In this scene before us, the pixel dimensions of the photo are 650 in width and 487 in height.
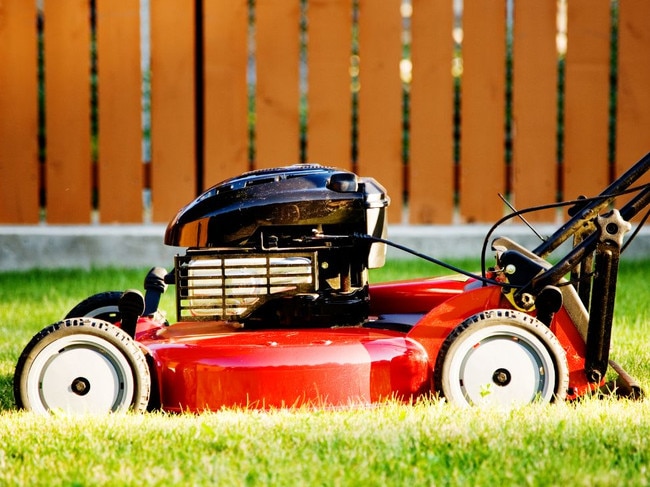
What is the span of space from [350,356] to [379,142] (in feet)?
12.0

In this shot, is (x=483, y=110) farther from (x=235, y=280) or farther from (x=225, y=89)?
(x=235, y=280)

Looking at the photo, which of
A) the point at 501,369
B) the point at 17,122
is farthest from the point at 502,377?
the point at 17,122

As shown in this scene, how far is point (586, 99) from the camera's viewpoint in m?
6.68

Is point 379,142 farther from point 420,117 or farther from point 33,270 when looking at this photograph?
point 33,270

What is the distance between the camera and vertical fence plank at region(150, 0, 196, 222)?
6.53 meters

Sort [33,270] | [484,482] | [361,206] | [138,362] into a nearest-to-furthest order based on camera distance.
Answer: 1. [484,482]
2. [138,362]
3. [361,206]
4. [33,270]

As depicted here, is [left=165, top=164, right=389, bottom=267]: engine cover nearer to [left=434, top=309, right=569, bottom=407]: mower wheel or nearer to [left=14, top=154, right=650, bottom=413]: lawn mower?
[left=14, top=154, right=650, bottom=413]: lawn mower

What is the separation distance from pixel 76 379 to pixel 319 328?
2.47 feet

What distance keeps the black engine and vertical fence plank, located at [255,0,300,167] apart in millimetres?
3247

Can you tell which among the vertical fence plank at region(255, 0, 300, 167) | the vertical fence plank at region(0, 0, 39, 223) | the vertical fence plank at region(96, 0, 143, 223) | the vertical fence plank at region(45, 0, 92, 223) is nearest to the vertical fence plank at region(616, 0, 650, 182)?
the vertical fence plank at region(255, 0, 300, 167)

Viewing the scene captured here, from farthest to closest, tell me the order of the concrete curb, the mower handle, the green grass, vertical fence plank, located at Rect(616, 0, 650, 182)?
vertical fence plank, located at Rect(616, 0, 650, 182)
the concrete curb
the mower handle
the green grass

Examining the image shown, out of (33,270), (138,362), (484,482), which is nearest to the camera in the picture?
(484,482)

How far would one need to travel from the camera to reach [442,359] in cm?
300

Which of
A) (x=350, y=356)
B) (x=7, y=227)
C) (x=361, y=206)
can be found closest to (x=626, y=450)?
(x=350, y=356)
